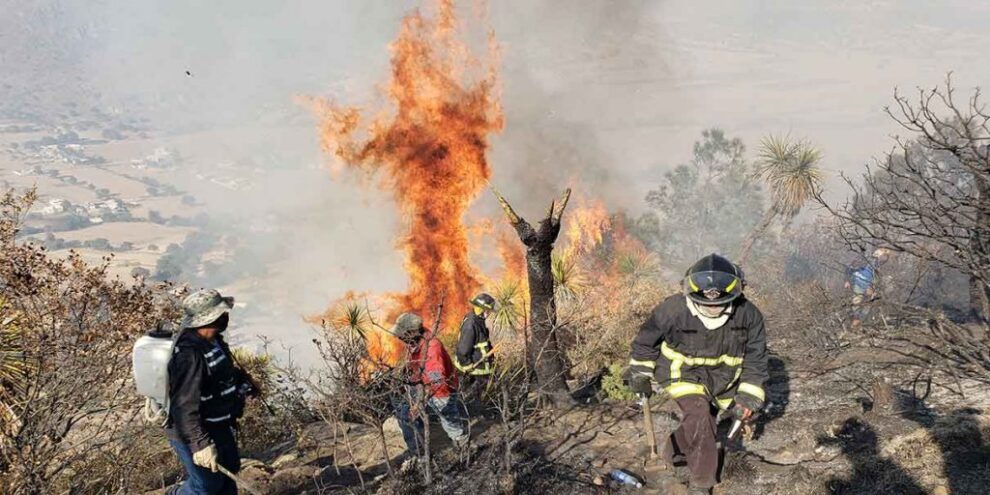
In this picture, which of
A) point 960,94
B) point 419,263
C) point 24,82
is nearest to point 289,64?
point 24,82

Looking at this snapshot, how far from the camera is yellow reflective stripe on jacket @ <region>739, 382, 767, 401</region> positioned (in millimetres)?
4480

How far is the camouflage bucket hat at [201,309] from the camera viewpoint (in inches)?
166

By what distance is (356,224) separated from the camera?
86.4 meters

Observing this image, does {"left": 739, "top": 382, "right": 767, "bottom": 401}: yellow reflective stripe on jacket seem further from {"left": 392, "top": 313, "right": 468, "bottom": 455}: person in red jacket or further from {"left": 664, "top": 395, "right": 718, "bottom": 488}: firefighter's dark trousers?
{"left": 392, "top": 313, "right": 468, "bottom": 455}: person in red jacket

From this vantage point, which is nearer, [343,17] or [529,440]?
[529,440]

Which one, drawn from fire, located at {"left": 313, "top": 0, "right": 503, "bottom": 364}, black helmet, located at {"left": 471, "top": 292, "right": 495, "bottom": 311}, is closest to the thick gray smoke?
fire, located at {"left": 313, "top": 0, "right": 503, "bottom": 364}

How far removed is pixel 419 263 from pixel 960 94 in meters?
113

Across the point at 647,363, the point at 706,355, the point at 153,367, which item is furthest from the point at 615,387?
the point at 153,367

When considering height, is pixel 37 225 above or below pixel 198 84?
below

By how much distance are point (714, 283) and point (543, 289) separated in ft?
10.7

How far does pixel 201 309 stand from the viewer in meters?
4.25

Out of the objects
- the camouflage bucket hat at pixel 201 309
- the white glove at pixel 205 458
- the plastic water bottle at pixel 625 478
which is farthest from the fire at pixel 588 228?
the white glove at pixel 205 458

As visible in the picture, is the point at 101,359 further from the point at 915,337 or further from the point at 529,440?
the point at 915,337

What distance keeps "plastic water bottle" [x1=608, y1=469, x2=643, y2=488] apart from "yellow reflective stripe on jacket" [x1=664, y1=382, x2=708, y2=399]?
922 millimetres
